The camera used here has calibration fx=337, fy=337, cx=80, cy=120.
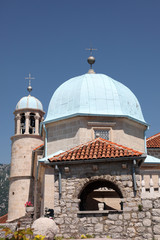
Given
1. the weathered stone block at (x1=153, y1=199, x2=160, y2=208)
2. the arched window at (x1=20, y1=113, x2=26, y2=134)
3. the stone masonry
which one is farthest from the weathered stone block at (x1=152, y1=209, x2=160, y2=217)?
the arched window at (x1=20, y1=113, x2=26, y2=134)

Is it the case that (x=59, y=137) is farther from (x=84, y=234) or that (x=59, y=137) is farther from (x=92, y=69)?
(x=84, y=234)

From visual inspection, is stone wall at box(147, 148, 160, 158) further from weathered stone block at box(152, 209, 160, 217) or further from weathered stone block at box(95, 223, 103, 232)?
weathered stone block at box(95, 223, 103, 232)

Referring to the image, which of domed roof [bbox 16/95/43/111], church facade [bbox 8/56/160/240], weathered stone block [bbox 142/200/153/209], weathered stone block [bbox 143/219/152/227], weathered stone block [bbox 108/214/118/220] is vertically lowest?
weathered stone block [bbox 143/219/152/227]

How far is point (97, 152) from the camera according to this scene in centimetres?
1323

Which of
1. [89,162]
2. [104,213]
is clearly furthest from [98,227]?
[89,162]

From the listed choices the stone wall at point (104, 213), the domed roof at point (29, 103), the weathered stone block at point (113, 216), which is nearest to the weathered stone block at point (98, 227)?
the stone wall at point (104, 213)

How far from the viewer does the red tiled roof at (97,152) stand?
12.7 metres

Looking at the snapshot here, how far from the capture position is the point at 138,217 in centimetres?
1198

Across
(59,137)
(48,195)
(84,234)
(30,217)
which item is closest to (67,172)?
(84,234)

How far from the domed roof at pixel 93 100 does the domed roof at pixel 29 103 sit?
31.1 feet

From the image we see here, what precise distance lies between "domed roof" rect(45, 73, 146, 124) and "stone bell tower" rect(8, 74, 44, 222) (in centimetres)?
923

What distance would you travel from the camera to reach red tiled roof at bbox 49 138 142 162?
12.7 m

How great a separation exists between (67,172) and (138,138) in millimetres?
8547

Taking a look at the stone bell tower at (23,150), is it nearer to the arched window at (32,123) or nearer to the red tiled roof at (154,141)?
the arched window at (32,123)
